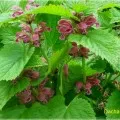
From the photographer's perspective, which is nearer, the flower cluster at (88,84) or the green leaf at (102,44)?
the green leaf at (102,44)

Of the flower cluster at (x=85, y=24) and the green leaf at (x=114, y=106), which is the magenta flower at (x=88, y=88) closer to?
the green leaf at (x=114, y=106)

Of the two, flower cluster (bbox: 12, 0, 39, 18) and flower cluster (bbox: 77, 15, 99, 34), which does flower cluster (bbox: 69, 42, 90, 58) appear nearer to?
flower cluster (bbox: 77, 15, 99, 34)

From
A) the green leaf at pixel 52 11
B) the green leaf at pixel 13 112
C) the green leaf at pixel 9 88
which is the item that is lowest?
the green leaf at pixel 13 112

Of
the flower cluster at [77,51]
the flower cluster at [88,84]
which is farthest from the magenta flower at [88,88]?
the flower cluster at [77,51]

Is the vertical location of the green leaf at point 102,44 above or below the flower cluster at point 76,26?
below

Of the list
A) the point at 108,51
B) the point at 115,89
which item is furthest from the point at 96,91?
the point at 108,51
